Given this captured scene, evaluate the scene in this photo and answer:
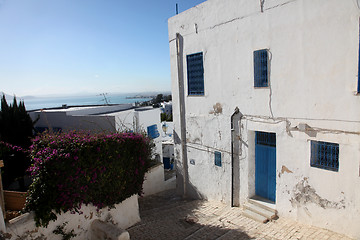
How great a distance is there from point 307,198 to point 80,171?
596 cm

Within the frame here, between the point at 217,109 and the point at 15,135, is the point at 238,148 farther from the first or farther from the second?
the point at 15,135

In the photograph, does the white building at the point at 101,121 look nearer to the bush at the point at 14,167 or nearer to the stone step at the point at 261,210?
the bush at the point at 14,167

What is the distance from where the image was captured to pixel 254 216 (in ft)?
23.9

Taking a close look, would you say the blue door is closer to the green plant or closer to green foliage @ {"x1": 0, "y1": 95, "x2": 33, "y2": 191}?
the green plant

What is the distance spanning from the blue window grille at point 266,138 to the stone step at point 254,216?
2.18m

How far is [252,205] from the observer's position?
25.2ft

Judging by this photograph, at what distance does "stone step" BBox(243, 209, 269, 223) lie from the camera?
7098mm

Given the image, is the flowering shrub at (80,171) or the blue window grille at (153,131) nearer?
the flowering shrub at (80,171)

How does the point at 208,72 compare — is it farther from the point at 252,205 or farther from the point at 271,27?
the point at 252,205

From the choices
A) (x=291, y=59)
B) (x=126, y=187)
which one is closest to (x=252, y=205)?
(x=126, y=187)

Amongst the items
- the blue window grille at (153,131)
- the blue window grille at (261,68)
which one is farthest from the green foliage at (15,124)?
the blue window grille at (261,68)

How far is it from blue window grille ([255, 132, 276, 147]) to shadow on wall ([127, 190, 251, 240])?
2.71 metres

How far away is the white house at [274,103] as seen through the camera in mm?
5668

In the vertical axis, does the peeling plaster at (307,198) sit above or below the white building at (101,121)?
below
